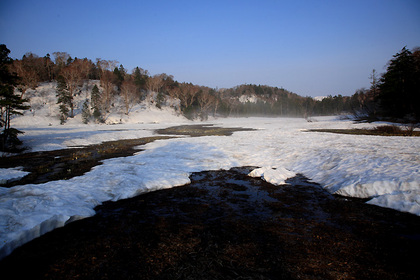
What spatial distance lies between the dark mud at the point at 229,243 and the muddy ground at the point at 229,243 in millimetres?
20

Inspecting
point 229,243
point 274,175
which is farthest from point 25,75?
point 229,243

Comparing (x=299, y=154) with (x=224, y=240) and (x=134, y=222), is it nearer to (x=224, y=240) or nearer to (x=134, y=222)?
(x=224, y=240)

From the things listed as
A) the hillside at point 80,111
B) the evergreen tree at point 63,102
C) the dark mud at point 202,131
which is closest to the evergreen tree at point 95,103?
the hillside at point 80,111

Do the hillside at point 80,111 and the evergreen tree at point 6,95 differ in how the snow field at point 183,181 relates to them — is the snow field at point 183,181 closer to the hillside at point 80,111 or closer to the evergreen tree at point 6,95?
the evergreen tree at point 6,95

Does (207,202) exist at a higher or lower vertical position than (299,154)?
lower

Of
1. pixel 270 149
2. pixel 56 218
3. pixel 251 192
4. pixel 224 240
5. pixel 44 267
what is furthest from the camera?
pixel 270 149

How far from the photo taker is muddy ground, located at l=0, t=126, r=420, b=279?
Result: 3.53m

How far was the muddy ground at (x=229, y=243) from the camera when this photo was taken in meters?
3.53

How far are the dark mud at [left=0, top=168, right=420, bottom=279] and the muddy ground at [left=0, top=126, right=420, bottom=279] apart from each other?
0.02 meters

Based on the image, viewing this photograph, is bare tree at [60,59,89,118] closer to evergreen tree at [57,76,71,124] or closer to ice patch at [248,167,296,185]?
evergreen tree at [57,76,71,124]

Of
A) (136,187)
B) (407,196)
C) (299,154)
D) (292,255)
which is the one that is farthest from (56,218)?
(299,154)

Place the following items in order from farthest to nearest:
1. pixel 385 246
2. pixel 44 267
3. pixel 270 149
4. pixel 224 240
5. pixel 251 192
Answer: pixel 270 149
pixel 251 192
pixel 224 240
pixel 385 246
pixel 44 267

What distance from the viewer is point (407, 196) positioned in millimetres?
6113

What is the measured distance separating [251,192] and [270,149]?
8300 millimetres
